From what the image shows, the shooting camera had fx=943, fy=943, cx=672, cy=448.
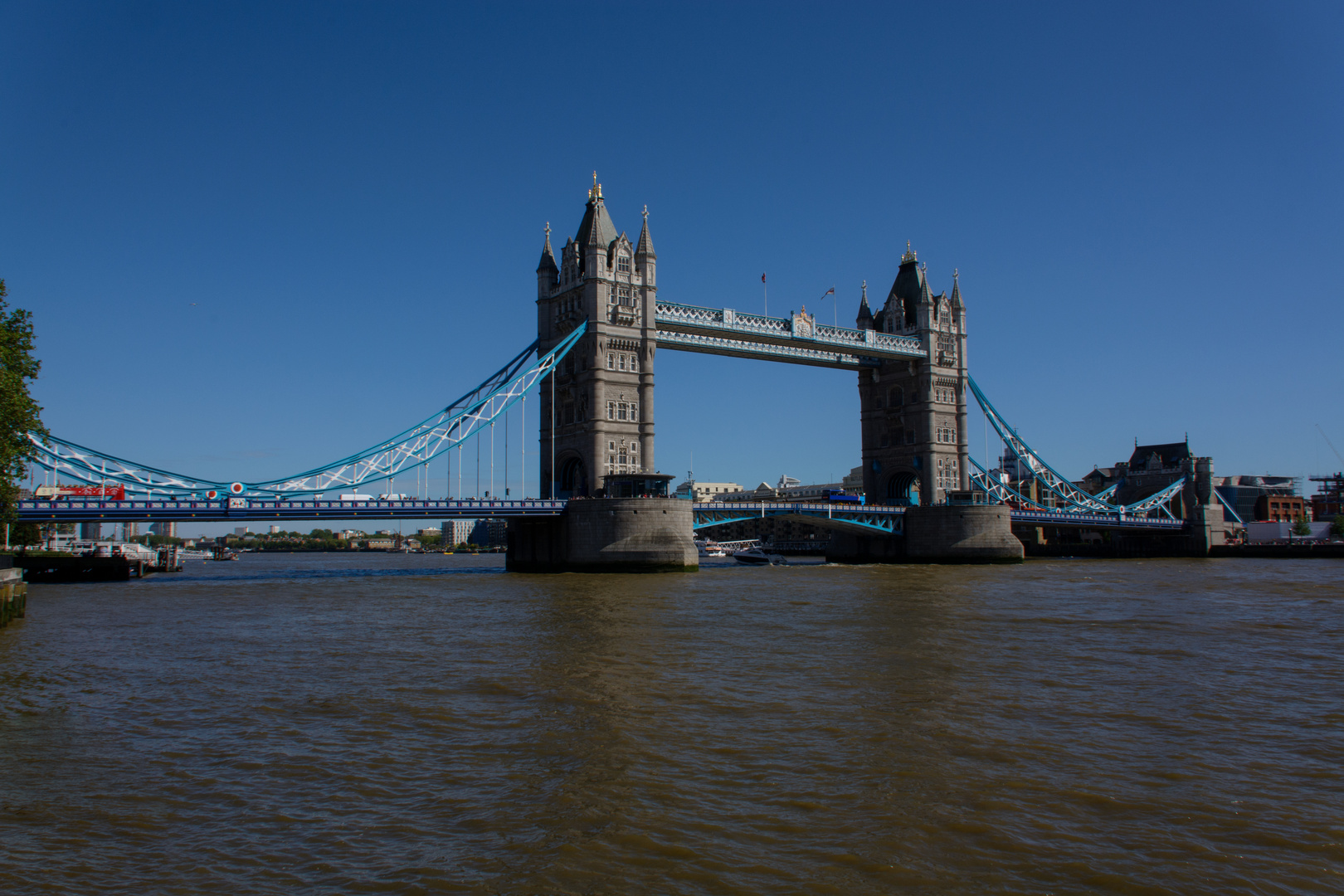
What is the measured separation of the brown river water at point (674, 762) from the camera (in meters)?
8.41

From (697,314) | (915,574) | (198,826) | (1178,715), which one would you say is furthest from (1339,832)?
(697,314)

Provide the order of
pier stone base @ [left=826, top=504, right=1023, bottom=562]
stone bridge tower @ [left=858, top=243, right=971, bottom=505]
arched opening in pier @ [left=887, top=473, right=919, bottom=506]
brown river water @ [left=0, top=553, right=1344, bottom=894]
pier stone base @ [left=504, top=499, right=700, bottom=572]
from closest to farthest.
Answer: brown river water @ [left=0, top=553, right=1344, bottom=894], pier stone base @ [left=504, top=499, right=700, bottom=572], pier stone base @ [left=826, top=504, right=1023, bottom=562], stone bridge tower @ [left=858, top=243, right=971, bottom=505], arched opening in pier @ [left=887, top=473, right=919, bottom=506]

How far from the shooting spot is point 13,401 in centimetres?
3156

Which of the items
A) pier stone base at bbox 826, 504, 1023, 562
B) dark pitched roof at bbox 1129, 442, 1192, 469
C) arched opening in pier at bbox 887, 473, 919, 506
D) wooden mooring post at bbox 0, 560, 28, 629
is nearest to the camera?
wooden mooring post at bbox 0, 560, 28, 629

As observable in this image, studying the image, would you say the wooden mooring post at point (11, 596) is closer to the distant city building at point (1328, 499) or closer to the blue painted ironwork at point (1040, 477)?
the blue painted ironwork at point (1040, 477)

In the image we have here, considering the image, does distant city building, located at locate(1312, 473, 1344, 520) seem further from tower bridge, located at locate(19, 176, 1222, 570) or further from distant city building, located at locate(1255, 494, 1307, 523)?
tower bridge, located at locate(19, 176, 1222, 570)

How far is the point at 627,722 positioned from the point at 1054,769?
5904mm

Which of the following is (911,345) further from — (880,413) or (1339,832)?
(1339,832)

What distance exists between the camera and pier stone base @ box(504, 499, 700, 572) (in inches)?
2211

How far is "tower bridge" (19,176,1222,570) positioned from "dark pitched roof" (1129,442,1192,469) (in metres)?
27.4

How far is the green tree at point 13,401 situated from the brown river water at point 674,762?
10655 millimetres

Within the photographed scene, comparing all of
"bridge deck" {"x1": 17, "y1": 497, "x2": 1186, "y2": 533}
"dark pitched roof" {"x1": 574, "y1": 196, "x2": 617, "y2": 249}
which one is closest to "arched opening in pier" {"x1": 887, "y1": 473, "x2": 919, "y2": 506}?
"bridge deck" {"x1": 17, "y1": 497, "x2": 1186, "y2": 533}

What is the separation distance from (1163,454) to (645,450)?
8629cm

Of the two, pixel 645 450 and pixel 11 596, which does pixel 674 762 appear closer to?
pixel 11 596
